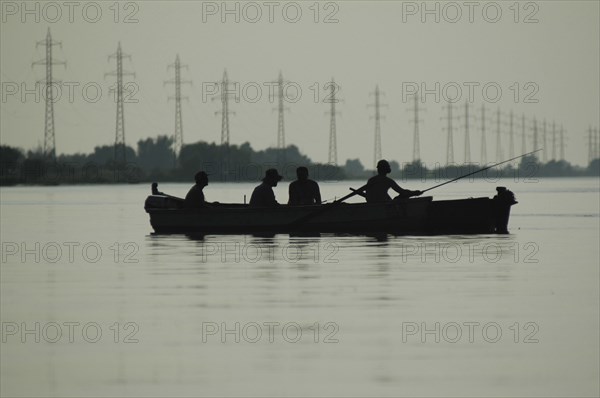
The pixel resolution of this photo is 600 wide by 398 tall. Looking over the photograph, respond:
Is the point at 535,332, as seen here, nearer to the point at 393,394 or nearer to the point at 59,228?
the point at 393,394

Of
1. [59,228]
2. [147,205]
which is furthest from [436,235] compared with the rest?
[59,228]

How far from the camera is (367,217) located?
3500cm

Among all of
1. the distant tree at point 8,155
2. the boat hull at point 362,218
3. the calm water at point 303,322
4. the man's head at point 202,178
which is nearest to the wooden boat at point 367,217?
the boat hull at point 362,218

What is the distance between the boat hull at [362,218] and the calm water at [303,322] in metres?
4.65

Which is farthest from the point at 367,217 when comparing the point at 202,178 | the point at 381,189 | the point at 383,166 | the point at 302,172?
the point at 202,178

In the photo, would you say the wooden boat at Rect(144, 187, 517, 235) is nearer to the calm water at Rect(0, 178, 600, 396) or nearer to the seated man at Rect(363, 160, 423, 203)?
the seated man at Rect(363, 160, 423, 203)

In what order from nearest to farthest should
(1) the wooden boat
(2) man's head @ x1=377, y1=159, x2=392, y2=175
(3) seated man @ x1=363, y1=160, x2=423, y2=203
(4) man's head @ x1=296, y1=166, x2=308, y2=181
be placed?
(2) man's head @ x1=377, y1=159, x2=392, y2=175, (4) man's head @ x1=296, y1=166, x2=308, y2=181, (3) seated man @ x1=363, y1=160, x2=423, y2=203, (1) the wooden boat

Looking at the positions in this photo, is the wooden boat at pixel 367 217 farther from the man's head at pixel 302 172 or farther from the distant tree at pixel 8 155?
the distant tree at pixel 8 155

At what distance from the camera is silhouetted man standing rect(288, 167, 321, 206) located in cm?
3481

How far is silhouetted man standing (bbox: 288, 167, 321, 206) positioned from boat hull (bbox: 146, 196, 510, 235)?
0.48 meters

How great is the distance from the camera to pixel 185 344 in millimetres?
13922

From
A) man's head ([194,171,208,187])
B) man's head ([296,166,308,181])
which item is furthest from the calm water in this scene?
man's head ([194,171,208,187])

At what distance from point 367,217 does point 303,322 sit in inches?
768

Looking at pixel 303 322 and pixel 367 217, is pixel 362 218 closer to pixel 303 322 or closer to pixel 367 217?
pixel 367 217
